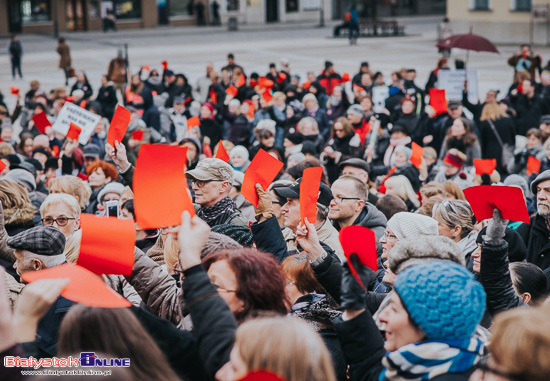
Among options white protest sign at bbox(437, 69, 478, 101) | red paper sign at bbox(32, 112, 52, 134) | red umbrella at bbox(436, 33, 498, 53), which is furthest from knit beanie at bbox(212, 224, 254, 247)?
red umbrella at bbox(436, 33, 498, 53)

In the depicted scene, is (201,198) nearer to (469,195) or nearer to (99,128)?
(469,195)

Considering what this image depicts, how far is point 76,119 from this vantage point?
9.08m

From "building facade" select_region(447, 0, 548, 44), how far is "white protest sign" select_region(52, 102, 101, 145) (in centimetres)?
2568

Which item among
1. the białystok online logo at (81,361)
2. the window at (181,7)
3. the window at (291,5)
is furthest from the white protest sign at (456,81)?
the window at (291,5)

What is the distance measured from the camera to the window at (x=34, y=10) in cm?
4419

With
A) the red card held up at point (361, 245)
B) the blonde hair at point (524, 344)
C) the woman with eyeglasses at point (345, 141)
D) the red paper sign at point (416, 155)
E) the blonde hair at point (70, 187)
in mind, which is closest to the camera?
the blonde hair at point (524, 344)

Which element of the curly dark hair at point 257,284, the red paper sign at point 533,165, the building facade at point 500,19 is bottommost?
the red paper sign at point 533,165

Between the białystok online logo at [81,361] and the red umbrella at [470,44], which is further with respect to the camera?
the red umbrella at [470,44]

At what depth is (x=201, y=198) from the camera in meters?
5.43

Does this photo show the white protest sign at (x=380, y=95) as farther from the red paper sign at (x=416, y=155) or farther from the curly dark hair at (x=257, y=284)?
the curly dark hair at (x=257, y=284)

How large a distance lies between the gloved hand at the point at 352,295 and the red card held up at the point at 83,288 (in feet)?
2.74

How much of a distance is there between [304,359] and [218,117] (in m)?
11.7

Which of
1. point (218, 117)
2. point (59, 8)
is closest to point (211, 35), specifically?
point (59, 8)

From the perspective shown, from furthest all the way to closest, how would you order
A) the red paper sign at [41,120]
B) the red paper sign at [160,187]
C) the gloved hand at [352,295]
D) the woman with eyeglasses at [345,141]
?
the red paper sign at [41,120]
the woman with eyeglasses at [345,141]
the red paper sign at [160,187]
the gloved hand at [352,295]
